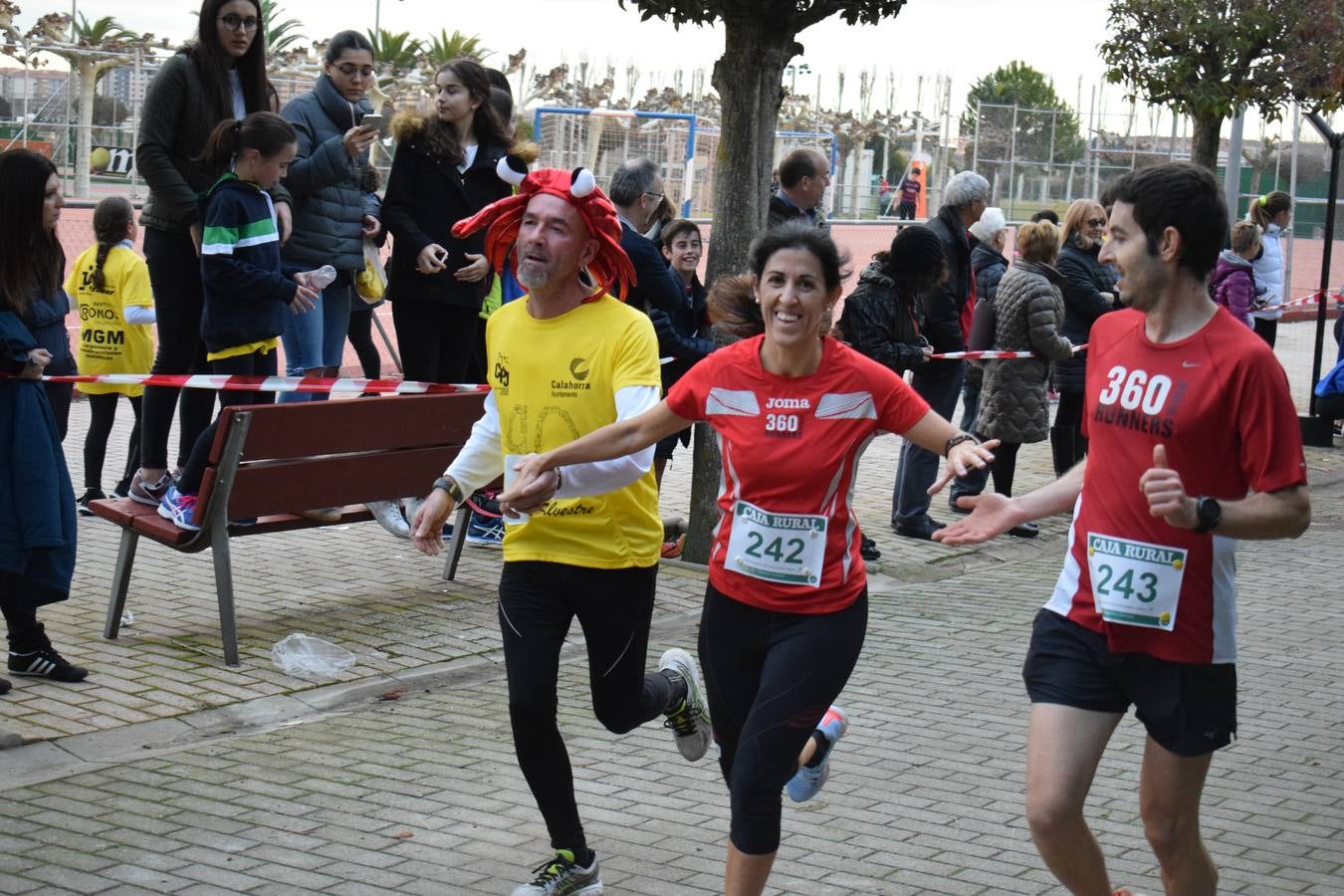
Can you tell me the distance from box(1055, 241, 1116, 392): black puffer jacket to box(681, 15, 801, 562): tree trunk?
10.1 ft

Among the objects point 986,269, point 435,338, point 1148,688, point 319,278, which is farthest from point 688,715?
point 986,269

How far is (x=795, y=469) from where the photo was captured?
13.9 feet

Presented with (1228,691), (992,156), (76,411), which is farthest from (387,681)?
(992,156)

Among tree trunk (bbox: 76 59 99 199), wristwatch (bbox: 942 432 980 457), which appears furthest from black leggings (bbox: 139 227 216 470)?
tree trunk (bbox: 76 59 99 199)

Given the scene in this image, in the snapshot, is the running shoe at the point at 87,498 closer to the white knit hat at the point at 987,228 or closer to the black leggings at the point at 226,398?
the black leggings at the point at 226,398

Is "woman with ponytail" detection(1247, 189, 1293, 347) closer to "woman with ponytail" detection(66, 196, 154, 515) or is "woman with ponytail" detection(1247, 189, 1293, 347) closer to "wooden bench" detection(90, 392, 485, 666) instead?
"wooden bench" detection(90, 392, 485, 666)

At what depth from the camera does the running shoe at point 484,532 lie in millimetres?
9172

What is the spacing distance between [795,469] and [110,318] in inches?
262

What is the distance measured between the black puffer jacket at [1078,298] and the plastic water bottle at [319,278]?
517 cm

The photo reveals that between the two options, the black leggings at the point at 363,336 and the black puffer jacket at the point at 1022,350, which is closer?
the black puffer jacket at the point at 1022,350

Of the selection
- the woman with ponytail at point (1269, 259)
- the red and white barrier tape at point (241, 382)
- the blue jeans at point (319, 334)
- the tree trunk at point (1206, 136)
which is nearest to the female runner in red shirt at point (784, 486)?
the red and white barrier tape at point (241, 382)

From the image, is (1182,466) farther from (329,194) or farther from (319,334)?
(329,194)

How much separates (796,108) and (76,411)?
34009 millimetres

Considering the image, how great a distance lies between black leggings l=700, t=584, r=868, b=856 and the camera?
4.04 metres
